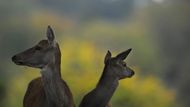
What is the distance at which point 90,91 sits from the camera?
2785mm

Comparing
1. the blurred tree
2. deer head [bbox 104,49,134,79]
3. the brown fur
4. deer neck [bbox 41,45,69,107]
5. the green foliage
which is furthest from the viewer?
the blurred tree

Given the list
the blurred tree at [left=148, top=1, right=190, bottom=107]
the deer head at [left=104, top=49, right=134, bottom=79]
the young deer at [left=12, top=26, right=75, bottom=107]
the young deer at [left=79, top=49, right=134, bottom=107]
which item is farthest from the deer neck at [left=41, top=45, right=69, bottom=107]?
the blurred tree at [left=148, top=1, right=190, bottom=107]

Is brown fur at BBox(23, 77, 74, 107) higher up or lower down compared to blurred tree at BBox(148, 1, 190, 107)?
lower down

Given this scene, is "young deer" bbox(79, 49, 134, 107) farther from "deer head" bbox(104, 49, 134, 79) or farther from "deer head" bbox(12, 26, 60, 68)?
"deer head" bbox(12, 26, 60, 68)

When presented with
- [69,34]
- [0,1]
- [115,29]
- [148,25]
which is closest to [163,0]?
[148,25]

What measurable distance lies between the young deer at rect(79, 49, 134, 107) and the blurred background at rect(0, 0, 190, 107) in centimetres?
20

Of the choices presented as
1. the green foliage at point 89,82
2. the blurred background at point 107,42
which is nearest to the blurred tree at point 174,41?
the blurred background at point 107,42

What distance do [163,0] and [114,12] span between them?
38 cm

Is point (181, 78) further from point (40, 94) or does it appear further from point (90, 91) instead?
point (40, 94)

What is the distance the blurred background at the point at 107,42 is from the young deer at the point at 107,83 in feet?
0.67

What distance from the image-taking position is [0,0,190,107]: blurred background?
2.84m

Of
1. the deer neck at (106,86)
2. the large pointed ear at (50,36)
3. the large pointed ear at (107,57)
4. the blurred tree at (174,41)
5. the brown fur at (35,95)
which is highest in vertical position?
the blurred tree at (174,41)

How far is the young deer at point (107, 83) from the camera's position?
260cm

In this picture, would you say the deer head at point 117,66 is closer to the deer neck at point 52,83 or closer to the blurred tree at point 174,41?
the deer neck at point 52,83
